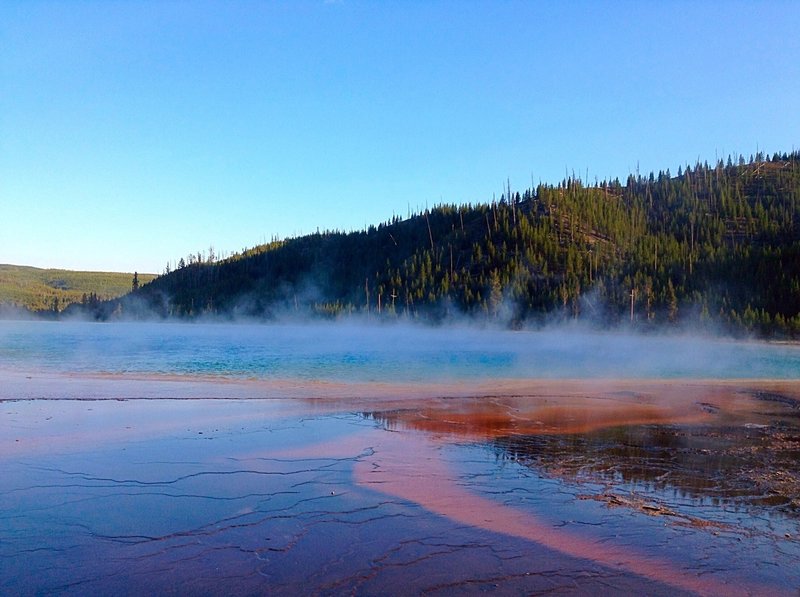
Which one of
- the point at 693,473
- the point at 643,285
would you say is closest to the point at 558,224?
the point at 643,285

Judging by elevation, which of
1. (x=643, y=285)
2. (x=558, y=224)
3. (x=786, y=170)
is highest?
(x=786, y=170)

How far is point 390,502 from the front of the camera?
7977mm

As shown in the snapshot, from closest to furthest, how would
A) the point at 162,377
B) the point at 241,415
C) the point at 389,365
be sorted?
the point at 241,415 → the point at 162,377 → the point at 389,365

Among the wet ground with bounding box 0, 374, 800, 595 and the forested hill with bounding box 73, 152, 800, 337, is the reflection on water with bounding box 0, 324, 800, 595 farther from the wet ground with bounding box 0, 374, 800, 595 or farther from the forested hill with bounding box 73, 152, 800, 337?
the forested hill with bounding box 73, 152, 800, 337

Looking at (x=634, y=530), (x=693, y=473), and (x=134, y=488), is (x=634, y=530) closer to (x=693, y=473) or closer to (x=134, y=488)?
(x=693, y=473)

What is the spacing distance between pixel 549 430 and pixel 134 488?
28.8ft

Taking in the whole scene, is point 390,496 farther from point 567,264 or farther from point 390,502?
point 567,264

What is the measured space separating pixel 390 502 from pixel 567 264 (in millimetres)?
94008

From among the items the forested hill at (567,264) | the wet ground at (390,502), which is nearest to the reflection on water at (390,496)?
the wet ground at (390,502)

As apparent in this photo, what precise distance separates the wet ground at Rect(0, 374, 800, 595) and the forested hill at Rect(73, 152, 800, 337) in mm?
65496

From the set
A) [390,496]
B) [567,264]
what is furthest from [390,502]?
[567,264]

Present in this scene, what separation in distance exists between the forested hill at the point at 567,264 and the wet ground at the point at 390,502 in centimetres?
6550

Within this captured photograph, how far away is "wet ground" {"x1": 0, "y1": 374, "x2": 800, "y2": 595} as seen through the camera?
5715 mm

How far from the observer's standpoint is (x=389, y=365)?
1212 inches
